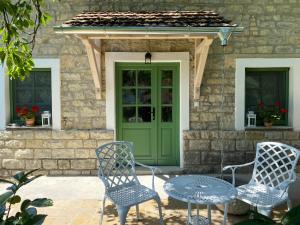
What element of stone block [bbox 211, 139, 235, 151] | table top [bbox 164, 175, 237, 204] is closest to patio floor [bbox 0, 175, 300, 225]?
table top [bbox 164, 175, 237, 204]

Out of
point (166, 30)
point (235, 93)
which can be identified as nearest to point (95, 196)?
point (166, 30)

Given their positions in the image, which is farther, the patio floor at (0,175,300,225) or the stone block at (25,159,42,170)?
the stone block at (25,159,42,170)

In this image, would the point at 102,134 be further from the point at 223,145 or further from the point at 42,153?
the point at 223,145

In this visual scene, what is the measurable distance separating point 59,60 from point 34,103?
1011 millimetres

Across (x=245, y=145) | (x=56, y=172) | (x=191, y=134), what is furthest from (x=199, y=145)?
(x=56, y=172)

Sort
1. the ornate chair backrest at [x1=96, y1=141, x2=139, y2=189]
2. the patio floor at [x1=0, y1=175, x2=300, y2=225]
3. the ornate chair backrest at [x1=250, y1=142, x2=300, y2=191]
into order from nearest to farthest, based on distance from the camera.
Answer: the ornate chair backrest at [x1=250, y1=142, x2=300, y2=191] < the ornate chair backrest at [x1=96, y1=141, x2=139, y2=189] < the patio floor at [x1=0, y1=175, x2=300, y2=225]

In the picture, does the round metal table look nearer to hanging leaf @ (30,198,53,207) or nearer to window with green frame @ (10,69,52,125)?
hanging leaf @ (30,198,53,207)

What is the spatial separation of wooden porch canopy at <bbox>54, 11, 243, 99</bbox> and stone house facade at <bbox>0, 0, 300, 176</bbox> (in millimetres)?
622

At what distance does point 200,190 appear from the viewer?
3031mm

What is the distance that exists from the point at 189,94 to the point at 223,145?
118cm

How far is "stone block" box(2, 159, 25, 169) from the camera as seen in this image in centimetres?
553

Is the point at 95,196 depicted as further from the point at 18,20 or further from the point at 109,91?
the point at 18,20

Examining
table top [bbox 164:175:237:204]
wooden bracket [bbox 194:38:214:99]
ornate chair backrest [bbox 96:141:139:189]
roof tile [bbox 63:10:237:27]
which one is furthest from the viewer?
wooden bracket [bbox 194:38:214:99]

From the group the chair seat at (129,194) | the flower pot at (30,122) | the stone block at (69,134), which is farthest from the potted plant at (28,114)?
the chair seat at (129,194)
